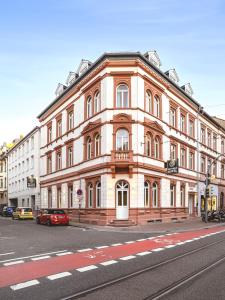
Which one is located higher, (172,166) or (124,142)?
(124,142)

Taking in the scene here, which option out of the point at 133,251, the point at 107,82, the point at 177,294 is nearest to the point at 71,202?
the point at 107,82

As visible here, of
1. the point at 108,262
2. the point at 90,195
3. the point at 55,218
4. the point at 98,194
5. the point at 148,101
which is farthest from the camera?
the point at 90,195

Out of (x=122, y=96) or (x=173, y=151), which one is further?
(x=173, y=151)

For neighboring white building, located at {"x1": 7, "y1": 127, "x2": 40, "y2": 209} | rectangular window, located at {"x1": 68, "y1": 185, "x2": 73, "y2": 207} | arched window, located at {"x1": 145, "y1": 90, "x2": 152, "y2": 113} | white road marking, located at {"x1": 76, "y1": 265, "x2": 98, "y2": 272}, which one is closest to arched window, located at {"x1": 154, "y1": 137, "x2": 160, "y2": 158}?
arched window, located at {"x1": 145, "y1": 90, "x2": 152, "y2": 113}

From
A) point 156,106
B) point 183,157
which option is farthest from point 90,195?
point 183,157

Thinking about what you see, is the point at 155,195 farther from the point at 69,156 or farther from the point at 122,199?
the point at 69,156

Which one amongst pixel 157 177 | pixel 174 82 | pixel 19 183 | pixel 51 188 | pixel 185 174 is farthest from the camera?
pixel 19 183

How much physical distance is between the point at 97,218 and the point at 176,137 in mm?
11952

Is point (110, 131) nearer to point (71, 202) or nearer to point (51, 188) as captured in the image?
point (71, 202)

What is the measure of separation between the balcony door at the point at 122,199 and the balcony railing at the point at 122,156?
1.67 metres

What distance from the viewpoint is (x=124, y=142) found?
29938 mm

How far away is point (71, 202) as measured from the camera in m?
37.5

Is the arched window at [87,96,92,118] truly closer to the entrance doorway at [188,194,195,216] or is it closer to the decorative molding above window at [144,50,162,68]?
the decorative molding above window at [144,50,162,68]

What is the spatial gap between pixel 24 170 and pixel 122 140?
31.8 metres
